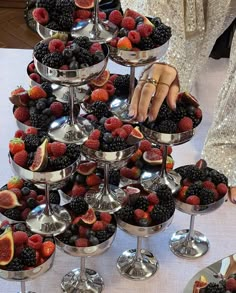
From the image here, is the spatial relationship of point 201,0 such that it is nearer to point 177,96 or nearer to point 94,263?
point 177,96

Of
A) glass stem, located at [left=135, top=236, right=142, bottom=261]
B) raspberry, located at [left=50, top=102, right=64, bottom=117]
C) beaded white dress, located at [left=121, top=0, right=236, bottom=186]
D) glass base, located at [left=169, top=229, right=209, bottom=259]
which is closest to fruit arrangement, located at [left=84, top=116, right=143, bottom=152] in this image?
raspberry, located at [left=50, top=102, right=64, bottom=117]

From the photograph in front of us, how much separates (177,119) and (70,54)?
285 millimetres

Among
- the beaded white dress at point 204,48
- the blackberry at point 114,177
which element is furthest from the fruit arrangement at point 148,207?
the beaded white dress at point 204,48

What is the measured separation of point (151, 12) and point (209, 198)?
23.1 inches

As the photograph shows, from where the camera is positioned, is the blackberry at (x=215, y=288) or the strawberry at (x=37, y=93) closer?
the blackberry at (x=215, y=288)

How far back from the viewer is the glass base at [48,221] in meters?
1.17

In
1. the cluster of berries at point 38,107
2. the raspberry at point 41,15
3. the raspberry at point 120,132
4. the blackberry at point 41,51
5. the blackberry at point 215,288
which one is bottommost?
the blackberry at point 215,288

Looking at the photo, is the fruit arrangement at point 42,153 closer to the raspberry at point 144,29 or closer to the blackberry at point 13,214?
the blackberry at point 13,214

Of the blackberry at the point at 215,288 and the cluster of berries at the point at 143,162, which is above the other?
the cluster of berries at the point at 143,162

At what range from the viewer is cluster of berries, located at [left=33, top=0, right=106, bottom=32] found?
46.3 inches

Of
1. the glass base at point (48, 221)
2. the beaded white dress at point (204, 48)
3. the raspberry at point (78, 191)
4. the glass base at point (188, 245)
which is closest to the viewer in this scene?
the glass base at point (48, 221)

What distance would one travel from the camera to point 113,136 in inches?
46.7

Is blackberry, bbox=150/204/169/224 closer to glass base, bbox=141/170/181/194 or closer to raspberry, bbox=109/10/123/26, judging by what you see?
glass base, bbox=141/170/181/194

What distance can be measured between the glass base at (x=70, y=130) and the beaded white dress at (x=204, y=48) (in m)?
0.55
